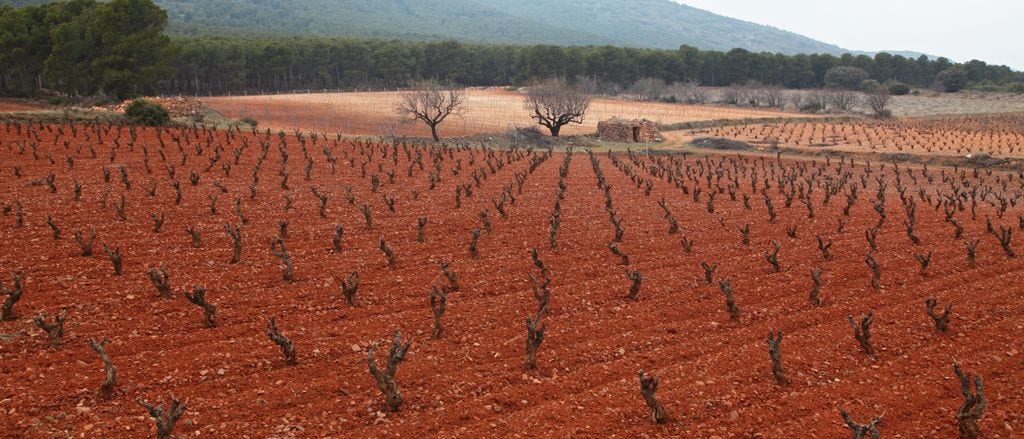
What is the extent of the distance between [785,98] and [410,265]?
8568cm

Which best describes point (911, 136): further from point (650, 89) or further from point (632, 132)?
point (650, 89)

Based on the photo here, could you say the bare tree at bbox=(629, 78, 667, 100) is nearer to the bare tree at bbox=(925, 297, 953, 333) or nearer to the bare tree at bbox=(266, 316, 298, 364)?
the bare tree at bbox=(925, 297, 953, 333)

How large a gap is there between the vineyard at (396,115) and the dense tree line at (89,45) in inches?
255

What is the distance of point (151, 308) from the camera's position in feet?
32.9

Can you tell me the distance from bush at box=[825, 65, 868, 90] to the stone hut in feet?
203

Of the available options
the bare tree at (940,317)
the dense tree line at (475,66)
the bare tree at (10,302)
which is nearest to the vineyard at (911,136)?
the bare tree at (940,317)

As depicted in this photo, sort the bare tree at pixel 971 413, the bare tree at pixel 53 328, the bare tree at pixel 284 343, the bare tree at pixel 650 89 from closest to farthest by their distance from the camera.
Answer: the bare tree at pixel 971 413 → the bare tree at pixel 284 343 → the bare tree at pixel 53 328 → the bare tree at pixel 650 89

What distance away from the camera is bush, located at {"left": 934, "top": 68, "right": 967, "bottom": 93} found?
101125mm

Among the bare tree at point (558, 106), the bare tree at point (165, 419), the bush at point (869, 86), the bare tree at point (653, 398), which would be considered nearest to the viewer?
the bare tree at point (165, 419)

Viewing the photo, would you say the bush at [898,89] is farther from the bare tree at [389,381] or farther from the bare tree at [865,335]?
the bare tree at [389,381]

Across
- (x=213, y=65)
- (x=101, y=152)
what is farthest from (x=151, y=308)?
(x=213, y=65)

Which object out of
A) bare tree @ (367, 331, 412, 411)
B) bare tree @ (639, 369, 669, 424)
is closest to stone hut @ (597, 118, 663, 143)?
bare tree @ (639, 369, 669, 424)

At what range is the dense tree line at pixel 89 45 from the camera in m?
46.6

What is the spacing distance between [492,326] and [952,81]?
116382 millimetres
